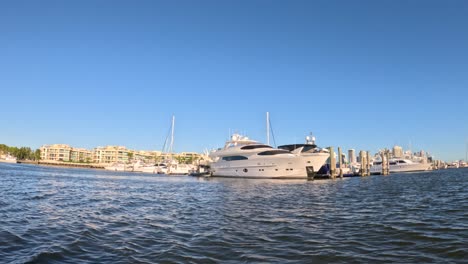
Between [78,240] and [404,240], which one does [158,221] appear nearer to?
→ [78,240]

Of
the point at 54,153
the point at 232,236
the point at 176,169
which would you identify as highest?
the point at 54,153

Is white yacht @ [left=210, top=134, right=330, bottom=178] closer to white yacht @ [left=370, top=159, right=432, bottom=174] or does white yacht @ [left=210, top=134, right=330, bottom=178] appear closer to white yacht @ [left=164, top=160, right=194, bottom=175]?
white yacht @ [left=164, top=160, right=194, bottom=175]

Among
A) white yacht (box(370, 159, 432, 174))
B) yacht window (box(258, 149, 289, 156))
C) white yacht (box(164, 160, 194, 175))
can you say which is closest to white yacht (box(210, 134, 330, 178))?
yacht window (box(258, 149, 289, 156))

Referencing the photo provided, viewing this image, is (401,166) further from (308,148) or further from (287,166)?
(287,166)

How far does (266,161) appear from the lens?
A: 5412 centimetres

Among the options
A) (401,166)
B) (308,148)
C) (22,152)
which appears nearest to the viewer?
(308,148)

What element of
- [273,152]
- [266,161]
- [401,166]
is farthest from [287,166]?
[401,166]

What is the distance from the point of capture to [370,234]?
10.3 m

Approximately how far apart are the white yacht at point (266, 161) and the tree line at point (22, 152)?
168 meters

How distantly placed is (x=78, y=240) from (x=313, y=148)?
51540mm

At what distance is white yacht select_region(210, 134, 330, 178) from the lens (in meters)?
52.6

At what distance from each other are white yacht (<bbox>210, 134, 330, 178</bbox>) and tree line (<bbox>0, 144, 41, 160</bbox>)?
550 ft

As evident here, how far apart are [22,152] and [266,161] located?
182m

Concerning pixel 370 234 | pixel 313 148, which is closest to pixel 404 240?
pixel 370 234
